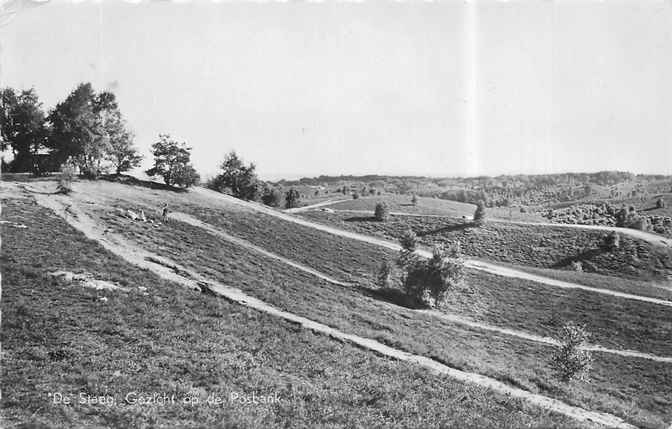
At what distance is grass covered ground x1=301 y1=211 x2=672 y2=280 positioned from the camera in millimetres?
52312

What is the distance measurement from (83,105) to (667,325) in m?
64.7

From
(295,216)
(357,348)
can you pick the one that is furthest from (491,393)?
(295,216)

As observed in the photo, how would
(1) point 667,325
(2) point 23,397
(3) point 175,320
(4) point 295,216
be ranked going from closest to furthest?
(2) point 23,397 < (3) point 175,320 < (1) point 667,325 < (4) point 295,216

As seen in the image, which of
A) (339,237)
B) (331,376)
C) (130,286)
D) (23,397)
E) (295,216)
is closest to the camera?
(23,397)

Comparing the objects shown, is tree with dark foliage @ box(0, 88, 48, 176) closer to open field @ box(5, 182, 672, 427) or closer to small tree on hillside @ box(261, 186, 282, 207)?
open field @ box(5, 182, 672, 427)

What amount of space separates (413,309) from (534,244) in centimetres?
3810

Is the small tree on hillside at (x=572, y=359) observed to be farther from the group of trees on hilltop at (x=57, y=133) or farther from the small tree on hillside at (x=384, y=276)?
the group of trees on hilltop at (x=57, y=133)

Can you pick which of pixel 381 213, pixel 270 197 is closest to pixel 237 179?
pixel 270 197

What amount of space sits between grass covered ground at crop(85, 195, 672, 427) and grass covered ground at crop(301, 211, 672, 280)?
16.0 meters

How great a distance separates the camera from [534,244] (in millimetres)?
58750

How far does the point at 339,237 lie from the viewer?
155ft

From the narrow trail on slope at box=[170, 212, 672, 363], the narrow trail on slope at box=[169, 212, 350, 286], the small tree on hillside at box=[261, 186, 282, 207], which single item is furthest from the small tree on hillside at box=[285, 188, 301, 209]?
the narrow trail on slope at box=[169, 212, 350, 286]

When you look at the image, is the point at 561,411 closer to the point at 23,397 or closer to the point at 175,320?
the point at 175,320

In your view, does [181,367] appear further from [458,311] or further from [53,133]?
[53,133]
